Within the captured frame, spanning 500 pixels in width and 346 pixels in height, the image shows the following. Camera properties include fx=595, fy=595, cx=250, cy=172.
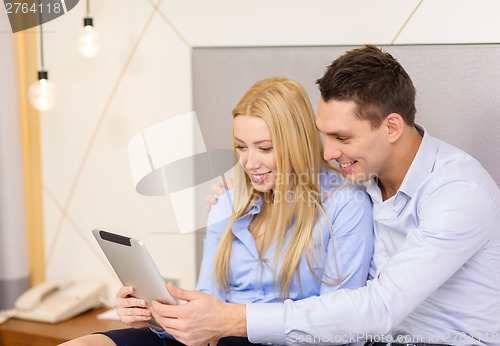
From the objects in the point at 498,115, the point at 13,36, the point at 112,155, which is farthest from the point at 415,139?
the point at 13,36

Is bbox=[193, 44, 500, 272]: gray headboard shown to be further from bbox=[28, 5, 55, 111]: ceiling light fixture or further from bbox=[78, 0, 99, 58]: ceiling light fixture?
bbox=[28, 5, 55, 111]: ceiling light fixture

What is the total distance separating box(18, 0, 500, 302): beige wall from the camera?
6.26 ft

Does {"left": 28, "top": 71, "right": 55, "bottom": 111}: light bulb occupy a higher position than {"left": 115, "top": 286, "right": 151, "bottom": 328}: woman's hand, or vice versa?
{"left": 28, "top": 71, "right": 55, "bottom": 111}: light bulb

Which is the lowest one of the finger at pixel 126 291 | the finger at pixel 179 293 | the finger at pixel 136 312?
the finger at pixel 136 312

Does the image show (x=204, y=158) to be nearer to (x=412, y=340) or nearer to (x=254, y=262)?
(x=254, y=262)

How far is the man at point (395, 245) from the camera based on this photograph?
4.22 feet

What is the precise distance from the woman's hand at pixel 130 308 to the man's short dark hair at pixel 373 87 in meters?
0.68

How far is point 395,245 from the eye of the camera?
1529 millimetres

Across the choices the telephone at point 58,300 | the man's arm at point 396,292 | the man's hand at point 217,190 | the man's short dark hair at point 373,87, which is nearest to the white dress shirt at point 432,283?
the man's arm at point 396,292

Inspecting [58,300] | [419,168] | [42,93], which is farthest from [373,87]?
[58,300]

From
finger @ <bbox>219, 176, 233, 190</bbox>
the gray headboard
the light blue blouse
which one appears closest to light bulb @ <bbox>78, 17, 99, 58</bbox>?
the gray headboard

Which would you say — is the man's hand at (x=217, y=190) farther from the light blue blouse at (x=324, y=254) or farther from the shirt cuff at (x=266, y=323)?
the shirt cuff at (x=266, y=323)

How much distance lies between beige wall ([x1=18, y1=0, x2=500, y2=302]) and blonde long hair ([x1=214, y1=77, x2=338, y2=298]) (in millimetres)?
415

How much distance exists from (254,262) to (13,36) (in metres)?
1.37
